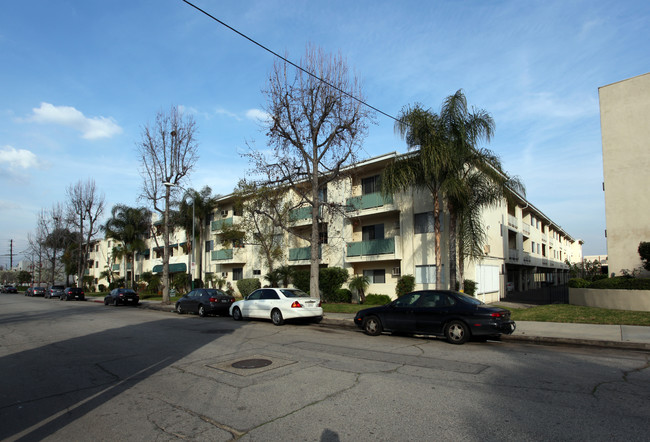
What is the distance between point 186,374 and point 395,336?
6.57 m

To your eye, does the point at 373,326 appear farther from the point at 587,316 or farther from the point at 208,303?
the point at 208,303

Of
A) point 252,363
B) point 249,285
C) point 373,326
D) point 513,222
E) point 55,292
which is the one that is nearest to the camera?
point 252,363

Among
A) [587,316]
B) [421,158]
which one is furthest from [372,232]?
[587,316]

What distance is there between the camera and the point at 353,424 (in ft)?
15.4

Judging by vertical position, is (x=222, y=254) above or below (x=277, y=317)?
above

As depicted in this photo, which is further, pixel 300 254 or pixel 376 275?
pixel 300 254

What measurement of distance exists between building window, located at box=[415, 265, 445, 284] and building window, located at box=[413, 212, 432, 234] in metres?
2.05

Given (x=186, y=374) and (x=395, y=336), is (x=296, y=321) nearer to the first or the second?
(x=395, y=336)

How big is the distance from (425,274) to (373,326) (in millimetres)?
11601

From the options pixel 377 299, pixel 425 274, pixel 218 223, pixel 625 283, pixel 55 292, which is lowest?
pixel 55 292

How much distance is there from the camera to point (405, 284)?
22.8m

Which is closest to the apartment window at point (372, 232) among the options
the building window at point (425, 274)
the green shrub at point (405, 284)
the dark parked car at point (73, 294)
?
the building window at point (425, 274)

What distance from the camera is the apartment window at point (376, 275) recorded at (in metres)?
25.5

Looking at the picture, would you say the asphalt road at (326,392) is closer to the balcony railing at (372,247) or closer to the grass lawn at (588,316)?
the grass lawn at (588,316)
